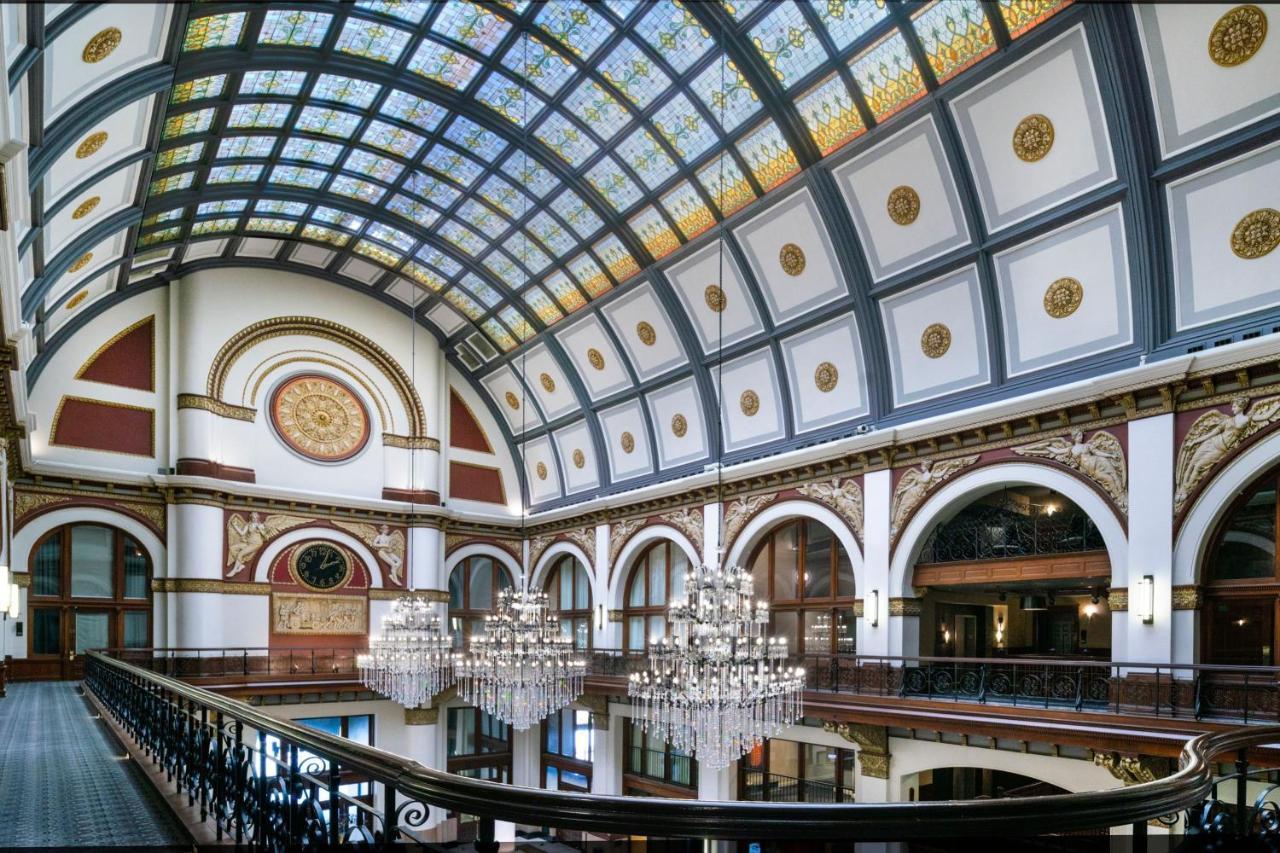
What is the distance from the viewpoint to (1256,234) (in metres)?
9.59

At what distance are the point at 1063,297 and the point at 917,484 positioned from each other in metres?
3.41

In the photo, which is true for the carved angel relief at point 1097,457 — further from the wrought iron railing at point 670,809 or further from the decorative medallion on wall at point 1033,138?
the wrought iron railing at point 670,809

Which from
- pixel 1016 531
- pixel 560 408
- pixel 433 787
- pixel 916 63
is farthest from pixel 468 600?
pixel 433 787

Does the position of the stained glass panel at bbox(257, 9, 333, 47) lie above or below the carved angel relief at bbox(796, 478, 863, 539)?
above

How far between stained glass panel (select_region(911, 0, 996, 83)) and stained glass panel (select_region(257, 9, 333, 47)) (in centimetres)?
832

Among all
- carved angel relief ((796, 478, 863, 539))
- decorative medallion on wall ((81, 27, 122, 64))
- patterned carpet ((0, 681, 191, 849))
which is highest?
decorative medallion on wall ((81, 27, 122, 64))

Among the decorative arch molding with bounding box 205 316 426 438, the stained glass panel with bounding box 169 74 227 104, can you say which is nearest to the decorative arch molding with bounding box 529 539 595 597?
the decorative arch molding with bounding box 205 316 426 438

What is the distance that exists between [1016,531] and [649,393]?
8.35 meters

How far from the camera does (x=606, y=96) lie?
14.0 m

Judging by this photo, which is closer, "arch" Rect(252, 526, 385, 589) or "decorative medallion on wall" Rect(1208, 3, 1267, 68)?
"decorative medallion on wall" Rect(1208, 3, 1267, 68)

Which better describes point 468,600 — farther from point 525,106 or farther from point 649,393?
point 525,106

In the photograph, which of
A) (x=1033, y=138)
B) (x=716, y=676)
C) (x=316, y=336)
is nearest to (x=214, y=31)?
(x=316, y=336)

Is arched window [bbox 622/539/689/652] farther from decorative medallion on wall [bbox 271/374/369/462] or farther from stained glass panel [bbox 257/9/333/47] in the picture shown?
stained glass panel [bbox 257/9/333/47]

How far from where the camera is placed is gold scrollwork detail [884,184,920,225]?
40.8 ft
